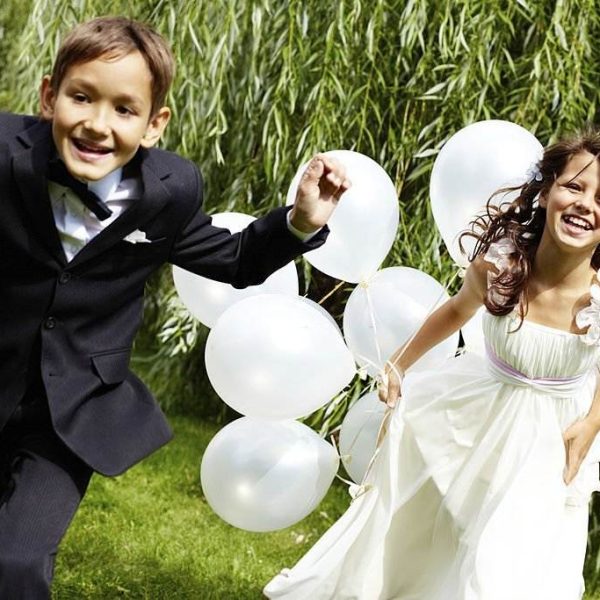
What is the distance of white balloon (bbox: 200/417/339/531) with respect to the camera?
277 centimetres

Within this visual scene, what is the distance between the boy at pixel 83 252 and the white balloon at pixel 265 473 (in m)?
0.47

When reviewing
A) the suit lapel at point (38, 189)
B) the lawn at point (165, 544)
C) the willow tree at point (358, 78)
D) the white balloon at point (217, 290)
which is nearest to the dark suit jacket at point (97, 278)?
the suit lapel at point (38, 189)

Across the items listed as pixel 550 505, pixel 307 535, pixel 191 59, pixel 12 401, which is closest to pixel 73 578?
pixel 307 535

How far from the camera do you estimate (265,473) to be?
9.06ft

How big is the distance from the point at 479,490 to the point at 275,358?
0.54 metres

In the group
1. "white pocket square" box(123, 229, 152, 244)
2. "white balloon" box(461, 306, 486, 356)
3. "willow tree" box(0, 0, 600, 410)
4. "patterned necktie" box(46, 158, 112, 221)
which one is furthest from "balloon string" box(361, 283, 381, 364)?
"patterned necktie" box(46, 158, 112, 221)

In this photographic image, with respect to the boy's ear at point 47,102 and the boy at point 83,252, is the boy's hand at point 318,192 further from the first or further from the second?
the boy's ear at point 47,102

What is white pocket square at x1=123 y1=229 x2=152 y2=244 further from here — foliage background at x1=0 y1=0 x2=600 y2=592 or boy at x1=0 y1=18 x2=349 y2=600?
foliage background at x1=0 y1=0 x2=600 y2=592

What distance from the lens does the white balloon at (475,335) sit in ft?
9.66

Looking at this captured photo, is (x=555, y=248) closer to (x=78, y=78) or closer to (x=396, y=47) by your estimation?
(x=78, y=78)

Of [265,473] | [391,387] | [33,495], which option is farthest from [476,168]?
[33,495]

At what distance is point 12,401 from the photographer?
2.19 m

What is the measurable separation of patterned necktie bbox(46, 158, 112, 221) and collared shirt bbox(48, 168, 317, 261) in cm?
2

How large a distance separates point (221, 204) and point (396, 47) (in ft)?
3.05
